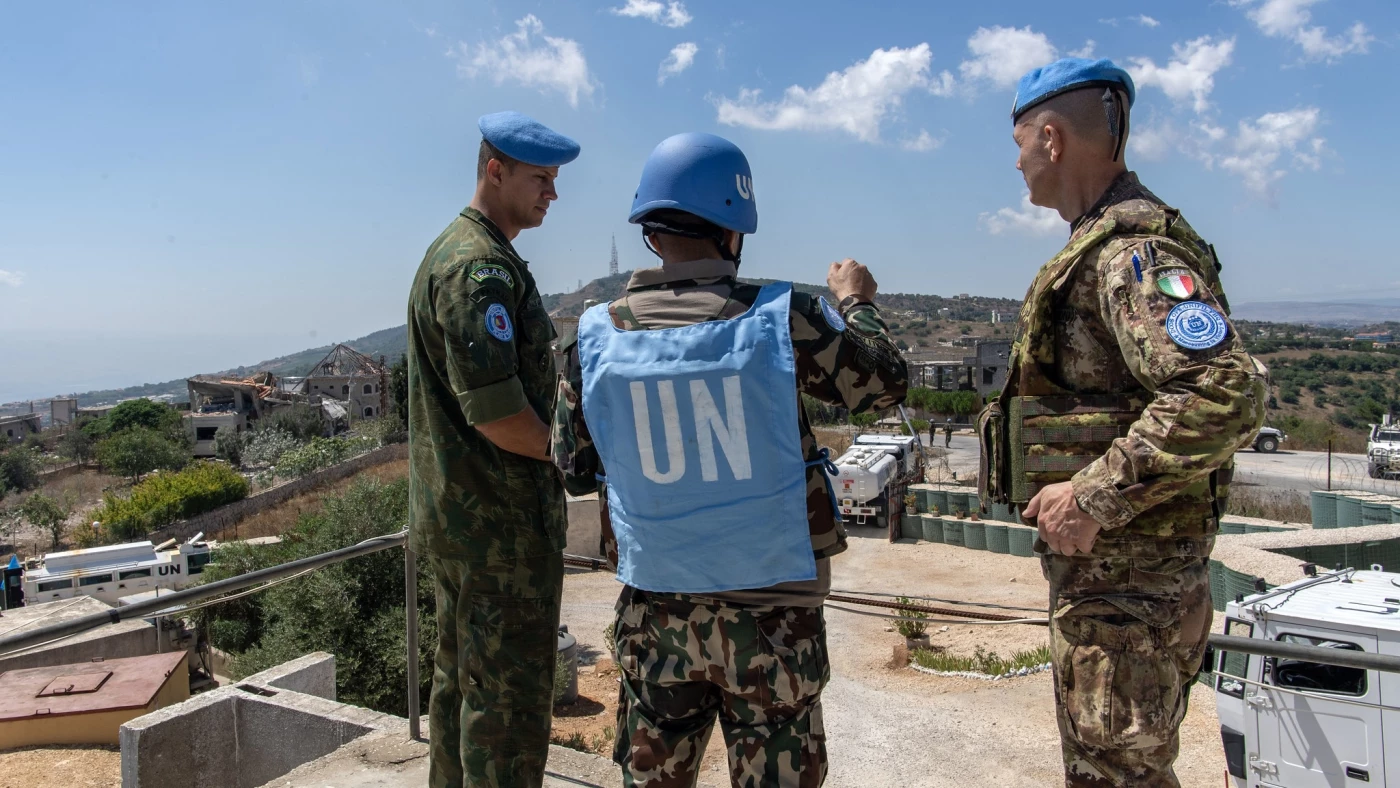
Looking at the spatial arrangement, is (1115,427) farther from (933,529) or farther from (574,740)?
(933,529)

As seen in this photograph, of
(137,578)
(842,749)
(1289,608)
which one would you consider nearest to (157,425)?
(137,578)

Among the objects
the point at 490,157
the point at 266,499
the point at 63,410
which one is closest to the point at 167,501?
the point at 266,499

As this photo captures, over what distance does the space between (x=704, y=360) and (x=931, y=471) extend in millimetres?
38792

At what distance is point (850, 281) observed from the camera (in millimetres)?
2309

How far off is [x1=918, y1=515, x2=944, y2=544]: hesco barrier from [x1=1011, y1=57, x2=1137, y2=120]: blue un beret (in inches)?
1033

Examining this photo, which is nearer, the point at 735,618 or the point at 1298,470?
the point at 735,618

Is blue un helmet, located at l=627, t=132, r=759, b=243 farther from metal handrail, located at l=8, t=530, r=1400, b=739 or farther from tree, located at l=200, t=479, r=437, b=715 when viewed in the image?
tree, located at l=200, t=479, r=437, b=715

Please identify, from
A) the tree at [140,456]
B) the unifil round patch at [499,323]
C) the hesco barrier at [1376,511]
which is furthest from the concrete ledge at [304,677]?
the tree at [140,456]

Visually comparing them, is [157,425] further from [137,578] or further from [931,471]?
[931,471]

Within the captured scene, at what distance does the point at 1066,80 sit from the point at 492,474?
192 cm

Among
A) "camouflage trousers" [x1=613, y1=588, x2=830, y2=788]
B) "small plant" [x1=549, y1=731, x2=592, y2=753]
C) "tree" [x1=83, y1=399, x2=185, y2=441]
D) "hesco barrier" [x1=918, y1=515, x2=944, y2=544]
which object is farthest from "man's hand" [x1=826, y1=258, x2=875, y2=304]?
"tree" [x1=83, y1=399, x2=185, y2=441]

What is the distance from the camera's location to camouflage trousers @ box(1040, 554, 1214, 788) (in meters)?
2.03

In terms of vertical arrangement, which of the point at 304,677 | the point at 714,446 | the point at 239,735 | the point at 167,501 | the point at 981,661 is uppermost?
the point at 714,446

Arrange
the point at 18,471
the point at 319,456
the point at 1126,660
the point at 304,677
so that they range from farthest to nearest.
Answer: the point at 18,471 < the point at 319,456 < the point at 304,677 < the point at 1126,660
